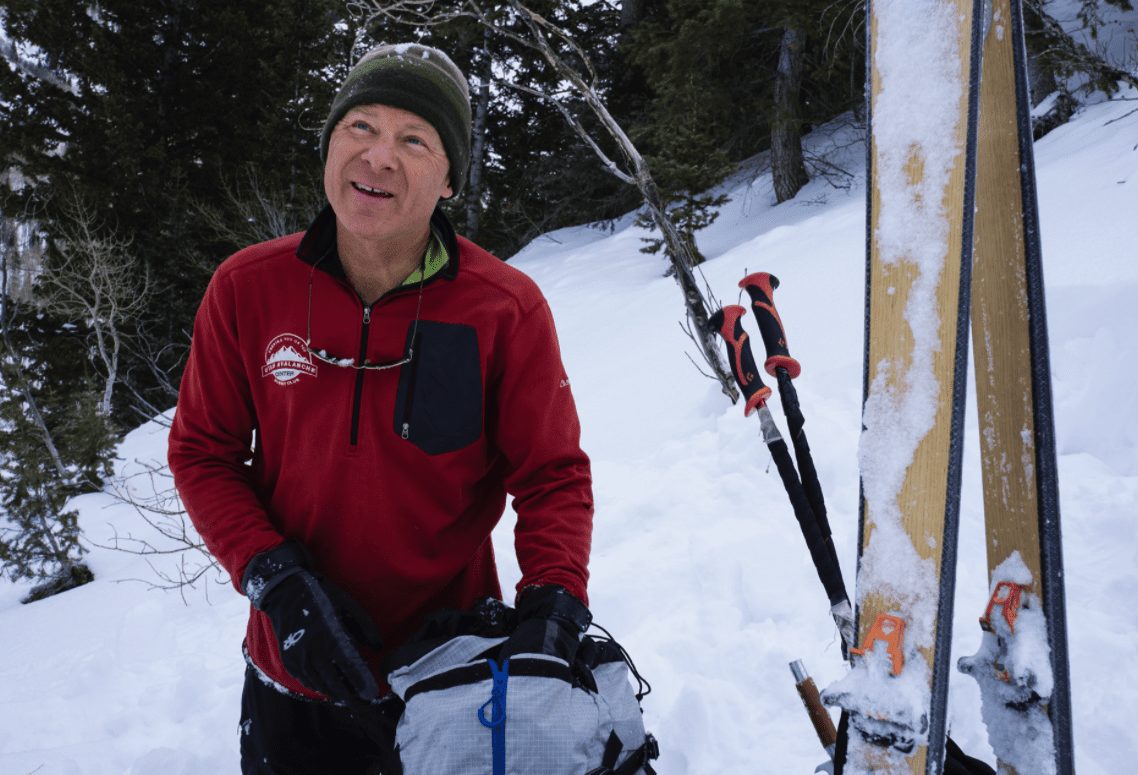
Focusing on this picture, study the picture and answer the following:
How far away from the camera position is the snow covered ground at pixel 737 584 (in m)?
2.19

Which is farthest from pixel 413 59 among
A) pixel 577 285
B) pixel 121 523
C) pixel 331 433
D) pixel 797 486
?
pixel 121 523

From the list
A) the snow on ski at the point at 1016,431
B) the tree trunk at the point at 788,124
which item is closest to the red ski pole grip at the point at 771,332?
the snow on ski at the point at 1016,431

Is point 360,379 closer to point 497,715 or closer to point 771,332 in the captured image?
point 497,715

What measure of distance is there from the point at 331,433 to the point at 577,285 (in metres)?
10.3

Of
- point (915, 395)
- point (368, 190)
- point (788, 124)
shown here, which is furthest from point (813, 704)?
point (788, 124)

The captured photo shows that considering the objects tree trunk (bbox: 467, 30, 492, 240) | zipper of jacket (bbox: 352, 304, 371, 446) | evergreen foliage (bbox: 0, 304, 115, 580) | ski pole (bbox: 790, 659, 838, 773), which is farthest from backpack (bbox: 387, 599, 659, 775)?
tree trunk (bbox: 467, 30, 492, 240)

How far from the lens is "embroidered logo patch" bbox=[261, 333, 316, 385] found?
4.54 ft

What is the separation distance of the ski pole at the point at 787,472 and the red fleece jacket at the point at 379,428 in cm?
37

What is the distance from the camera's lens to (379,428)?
137 centimetres

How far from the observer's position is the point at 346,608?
4.36ft

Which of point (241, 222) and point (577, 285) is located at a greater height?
point (241, 222)

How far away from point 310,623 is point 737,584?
204 cm

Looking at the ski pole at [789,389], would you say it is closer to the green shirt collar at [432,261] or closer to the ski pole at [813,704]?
the ski pole at [813,704]

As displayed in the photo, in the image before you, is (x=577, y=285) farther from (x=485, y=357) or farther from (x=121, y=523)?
(x=485, y=357)
